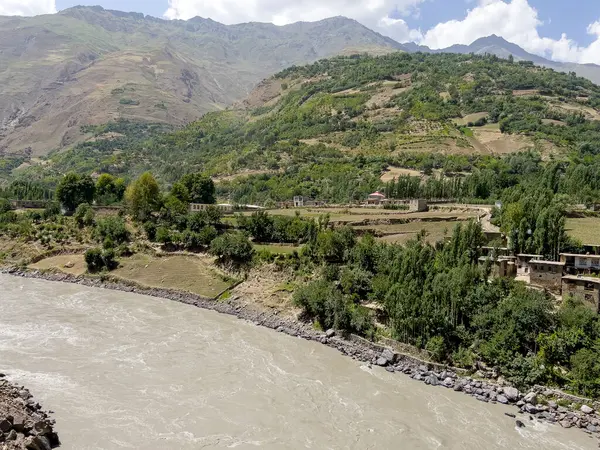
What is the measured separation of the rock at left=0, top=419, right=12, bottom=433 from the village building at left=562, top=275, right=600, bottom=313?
26735 millimetres

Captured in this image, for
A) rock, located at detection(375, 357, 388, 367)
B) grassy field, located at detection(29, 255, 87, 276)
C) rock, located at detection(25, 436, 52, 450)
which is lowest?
rock, located at detection(375, 357, 388, 367)

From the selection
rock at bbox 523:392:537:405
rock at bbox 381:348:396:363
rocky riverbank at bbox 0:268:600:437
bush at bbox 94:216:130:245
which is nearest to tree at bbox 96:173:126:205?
bush at bbox 94:216:130:245

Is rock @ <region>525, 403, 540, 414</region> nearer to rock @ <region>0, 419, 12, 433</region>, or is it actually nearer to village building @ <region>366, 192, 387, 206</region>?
rock @ <region>0, 419, 12, 433</region>

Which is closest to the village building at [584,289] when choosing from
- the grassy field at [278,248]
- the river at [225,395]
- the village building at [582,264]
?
the village building at [582,264]

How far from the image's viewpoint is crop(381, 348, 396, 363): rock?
2570cm

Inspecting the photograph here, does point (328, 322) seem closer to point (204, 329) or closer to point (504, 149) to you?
point (204, 329)

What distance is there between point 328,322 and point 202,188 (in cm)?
3899

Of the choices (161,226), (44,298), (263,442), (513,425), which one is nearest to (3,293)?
(44,298)

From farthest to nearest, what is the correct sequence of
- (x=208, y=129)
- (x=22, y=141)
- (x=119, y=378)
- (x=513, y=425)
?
(x=22, y=141) → (x=208, y=129) → (x=119, y=378) → (x=513, y=425)

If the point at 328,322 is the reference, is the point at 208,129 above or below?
above

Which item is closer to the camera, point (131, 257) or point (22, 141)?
point (131, 257)

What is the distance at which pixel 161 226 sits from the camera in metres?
50.1

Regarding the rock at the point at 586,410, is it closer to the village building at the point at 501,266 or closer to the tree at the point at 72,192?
the village building at the point at 501,266

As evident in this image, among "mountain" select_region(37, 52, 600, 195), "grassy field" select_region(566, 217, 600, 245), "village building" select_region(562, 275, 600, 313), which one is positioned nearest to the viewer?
"village building" select_region(562, 275, 600, 313)
